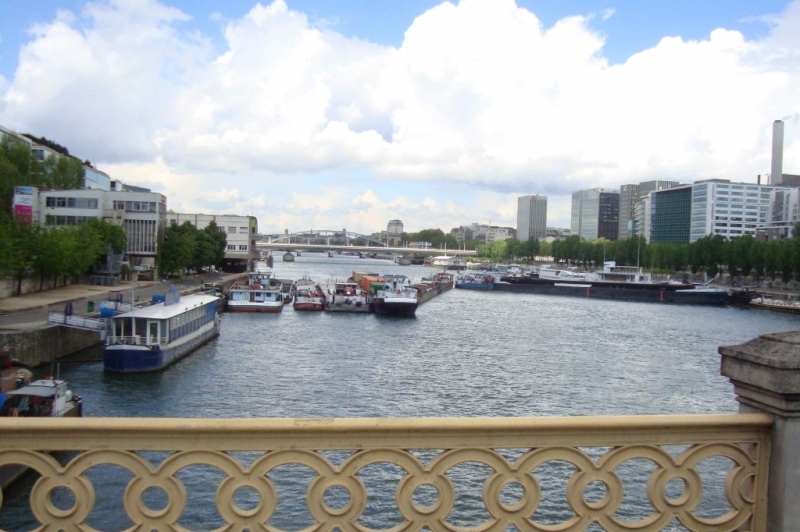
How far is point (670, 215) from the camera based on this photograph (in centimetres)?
14250

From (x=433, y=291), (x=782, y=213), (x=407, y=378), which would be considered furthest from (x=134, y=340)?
(x=782, y=213)

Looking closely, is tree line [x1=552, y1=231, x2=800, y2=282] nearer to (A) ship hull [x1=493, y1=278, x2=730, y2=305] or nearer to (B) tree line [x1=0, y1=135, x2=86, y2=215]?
(A) ship hull [x1=493, y1=278, x2=730, y2=305]

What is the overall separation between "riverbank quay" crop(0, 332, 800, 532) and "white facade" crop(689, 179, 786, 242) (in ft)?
453

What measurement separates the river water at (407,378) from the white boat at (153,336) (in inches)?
19.9

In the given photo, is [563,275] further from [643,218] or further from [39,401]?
[643,218]

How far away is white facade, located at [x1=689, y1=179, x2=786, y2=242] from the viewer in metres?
129

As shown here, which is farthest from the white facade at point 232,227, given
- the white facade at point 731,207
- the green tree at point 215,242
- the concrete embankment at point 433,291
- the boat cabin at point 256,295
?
the white facade at point 731,207

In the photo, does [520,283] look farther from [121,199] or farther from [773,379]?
[773,379]

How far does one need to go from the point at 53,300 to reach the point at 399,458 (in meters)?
36.0

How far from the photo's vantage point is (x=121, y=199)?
55.2 meters

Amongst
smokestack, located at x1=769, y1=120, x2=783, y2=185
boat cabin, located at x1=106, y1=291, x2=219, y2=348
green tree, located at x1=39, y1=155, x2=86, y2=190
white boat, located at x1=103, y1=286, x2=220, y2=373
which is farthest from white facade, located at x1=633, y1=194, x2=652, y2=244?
boat cabin, located at x1=106, y1=291, x2=219, y2=348

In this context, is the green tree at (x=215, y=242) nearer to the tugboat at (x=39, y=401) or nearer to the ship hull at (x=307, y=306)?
the ship hull at (x=307, y=306)

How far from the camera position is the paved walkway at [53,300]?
2573 cm

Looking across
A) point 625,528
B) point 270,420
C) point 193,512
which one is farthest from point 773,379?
point 193,512
